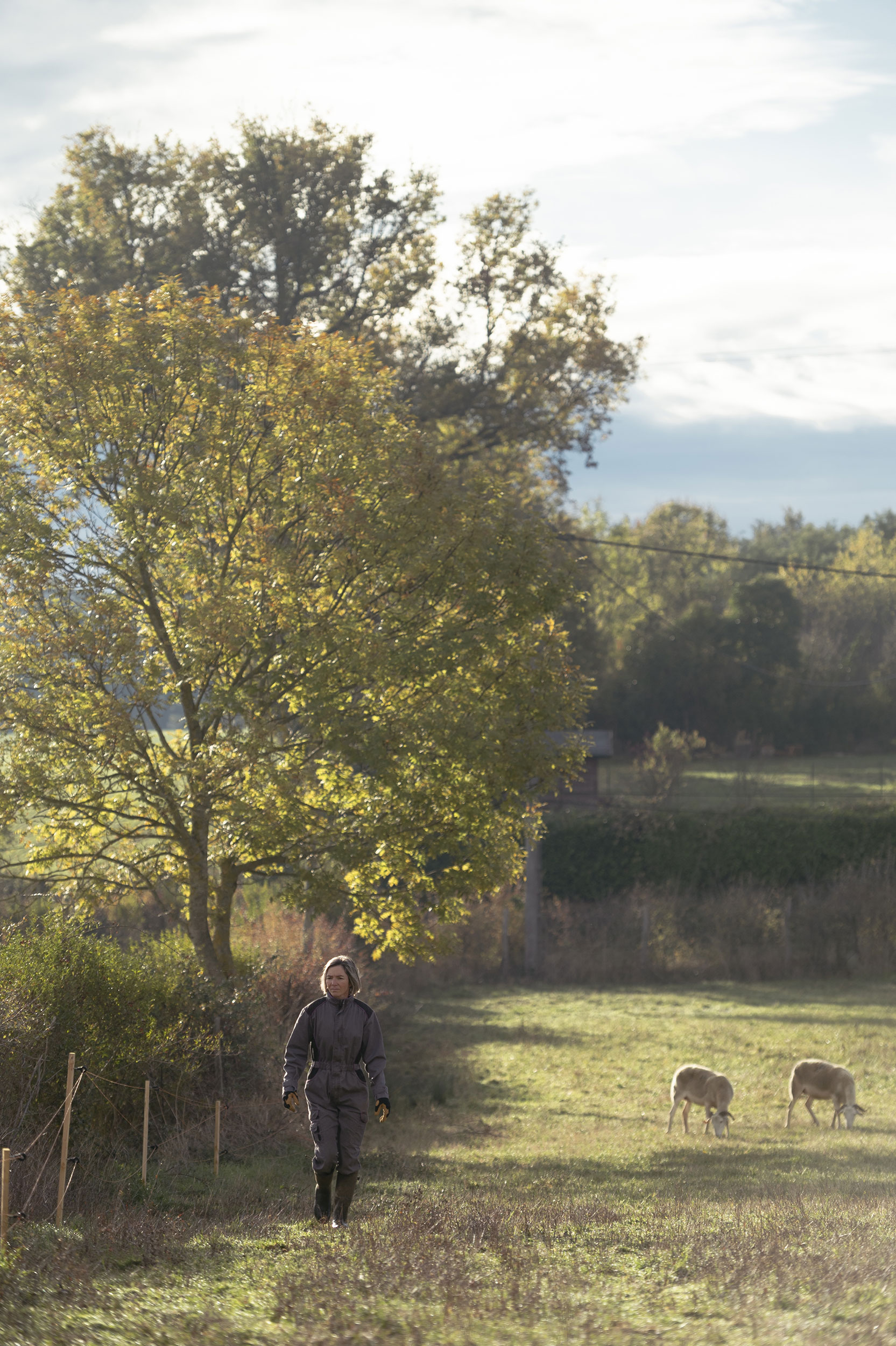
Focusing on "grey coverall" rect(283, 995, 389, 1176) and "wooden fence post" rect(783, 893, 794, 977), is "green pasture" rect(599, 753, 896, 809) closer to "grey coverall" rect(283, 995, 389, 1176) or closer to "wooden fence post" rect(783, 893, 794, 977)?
"wooden fence post" rect(783, 893, 794, 977)

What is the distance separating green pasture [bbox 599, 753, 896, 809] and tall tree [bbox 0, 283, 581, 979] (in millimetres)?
23105

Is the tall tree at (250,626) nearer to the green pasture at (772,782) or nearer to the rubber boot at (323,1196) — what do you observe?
the rubber boot at (323,1196)

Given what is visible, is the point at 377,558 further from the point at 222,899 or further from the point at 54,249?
the point at 54,249

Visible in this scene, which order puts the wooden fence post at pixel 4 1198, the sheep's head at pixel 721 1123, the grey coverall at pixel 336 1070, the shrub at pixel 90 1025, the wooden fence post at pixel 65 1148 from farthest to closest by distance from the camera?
1. the sheep's head at pixel 721 1123
2. the shrub at pixel 90 1025
3. the wooden fence post at pixel 65 1148
4. the grey coverall at pixel 336 1070
5. the wooden fence post at pixel 4 1198

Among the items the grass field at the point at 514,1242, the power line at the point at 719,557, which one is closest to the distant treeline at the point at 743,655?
the power line at the point at 719,557

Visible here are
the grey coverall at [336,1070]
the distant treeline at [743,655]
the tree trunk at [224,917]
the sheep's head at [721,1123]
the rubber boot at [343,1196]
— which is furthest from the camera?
the distant treeline at [743,655]

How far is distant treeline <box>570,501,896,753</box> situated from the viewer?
6719 cm

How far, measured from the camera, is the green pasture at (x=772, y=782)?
40.5m

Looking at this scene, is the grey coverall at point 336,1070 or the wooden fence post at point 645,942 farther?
Result: the wooden fence post at point 645,942

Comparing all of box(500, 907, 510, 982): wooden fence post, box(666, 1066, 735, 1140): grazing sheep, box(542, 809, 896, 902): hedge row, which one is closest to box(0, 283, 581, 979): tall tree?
box(666, 1066, 735, 1140): grazing sheep

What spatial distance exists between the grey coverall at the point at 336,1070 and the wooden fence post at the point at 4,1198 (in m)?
1.80

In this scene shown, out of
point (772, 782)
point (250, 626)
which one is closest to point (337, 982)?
point (250, 626)

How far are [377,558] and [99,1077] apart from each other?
6589mm

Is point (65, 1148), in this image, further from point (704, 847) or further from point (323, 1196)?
point (704, 847)
